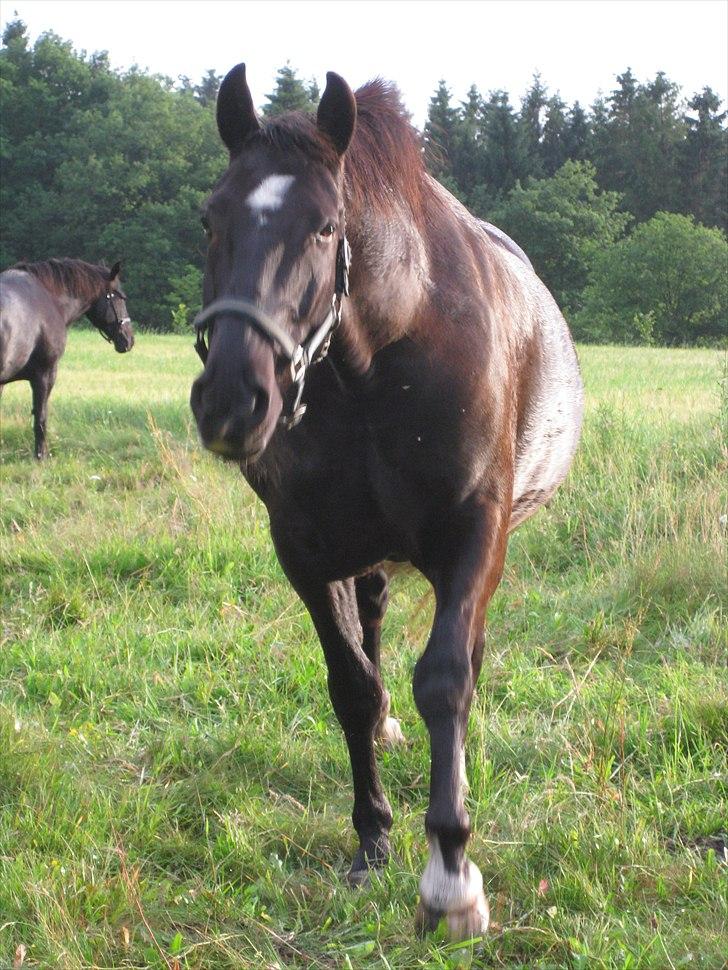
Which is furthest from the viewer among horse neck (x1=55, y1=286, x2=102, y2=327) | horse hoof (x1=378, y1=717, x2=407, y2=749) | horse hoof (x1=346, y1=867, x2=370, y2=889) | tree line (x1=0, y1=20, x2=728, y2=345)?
tree line (x1=0, y1=20, x2=728, y2=345)

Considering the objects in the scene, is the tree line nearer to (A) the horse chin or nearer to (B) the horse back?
(B) the horse back

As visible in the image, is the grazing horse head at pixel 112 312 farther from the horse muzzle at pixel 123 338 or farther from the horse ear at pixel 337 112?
the horse ear at pixel 337 112

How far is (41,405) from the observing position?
10875 mm

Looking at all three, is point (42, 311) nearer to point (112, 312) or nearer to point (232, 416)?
point (112, 312)

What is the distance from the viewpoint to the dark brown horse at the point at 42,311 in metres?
11.2

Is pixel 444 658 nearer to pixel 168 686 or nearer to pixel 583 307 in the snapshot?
pixel 168 686

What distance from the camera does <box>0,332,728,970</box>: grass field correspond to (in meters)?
2.49

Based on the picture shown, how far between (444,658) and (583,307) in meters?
51.2

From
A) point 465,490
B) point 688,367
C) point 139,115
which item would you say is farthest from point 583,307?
point 465,490

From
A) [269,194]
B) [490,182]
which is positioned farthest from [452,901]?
[490,182]

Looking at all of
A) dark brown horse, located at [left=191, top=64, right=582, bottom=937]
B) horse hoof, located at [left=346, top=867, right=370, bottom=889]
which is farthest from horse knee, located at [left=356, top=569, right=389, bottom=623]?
horse hoof, located at [left=346, top=867, right=370, bottom=889]

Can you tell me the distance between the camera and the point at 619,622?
4762mm

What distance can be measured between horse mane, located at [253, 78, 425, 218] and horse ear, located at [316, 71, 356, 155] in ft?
0.09

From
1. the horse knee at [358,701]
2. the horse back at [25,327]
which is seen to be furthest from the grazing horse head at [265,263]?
the horse back at [25,327]
